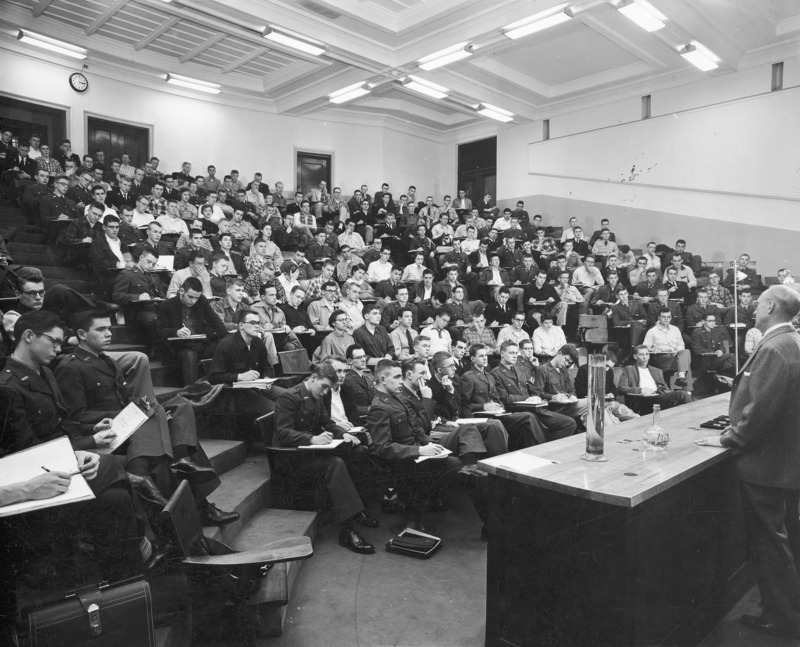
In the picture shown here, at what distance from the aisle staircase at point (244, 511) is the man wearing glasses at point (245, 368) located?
30 cm

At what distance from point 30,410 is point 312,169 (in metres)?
11.7

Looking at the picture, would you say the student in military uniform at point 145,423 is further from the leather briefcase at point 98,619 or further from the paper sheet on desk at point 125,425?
the leather briefcase at point 98,619

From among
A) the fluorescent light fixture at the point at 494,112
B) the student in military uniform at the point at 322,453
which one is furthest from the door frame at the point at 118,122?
the student in military uniform at the point at 322,453

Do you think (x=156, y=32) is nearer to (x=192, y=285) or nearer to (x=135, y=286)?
(x=135, y=286)

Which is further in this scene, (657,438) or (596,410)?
(657,438)

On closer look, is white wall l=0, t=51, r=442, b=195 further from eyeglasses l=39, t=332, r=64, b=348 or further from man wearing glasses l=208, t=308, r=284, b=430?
eyeglasses l=39, t=332, r=64, b=348

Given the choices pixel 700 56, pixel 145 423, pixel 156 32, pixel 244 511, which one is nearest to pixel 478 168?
pixel 700 56

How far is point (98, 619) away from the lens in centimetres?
166

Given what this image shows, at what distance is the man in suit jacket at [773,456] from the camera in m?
2.36

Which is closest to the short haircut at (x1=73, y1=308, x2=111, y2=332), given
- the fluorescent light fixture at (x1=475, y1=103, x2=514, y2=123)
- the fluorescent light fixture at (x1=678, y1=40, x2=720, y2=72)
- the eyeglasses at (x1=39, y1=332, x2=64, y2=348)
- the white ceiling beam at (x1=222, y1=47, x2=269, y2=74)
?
the eyeglasses at (x1=39, y1=332, x2=64, y2=348)

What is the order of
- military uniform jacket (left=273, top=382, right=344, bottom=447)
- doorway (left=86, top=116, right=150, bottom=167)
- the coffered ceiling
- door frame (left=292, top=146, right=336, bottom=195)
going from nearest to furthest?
military uniform jacket (left=273, top=382, right=344, bottom=447)
the coffered ceiling
doorway (left=86, top=116, right=150, bottom=167)
door frame (left=292, top=146, right=336, bottom=195)

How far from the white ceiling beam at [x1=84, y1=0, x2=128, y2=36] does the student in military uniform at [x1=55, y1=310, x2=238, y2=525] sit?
7.52 m

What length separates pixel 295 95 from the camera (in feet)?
39.3

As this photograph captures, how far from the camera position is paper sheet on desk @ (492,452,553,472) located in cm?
218
